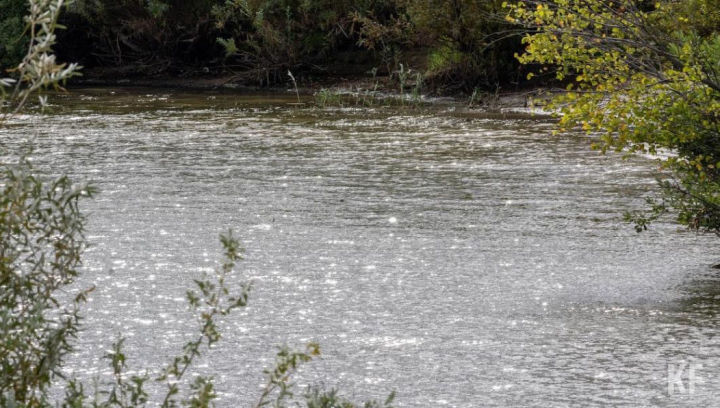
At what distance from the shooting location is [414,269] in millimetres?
10828

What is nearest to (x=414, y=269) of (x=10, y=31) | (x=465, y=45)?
(x=465, y=45)

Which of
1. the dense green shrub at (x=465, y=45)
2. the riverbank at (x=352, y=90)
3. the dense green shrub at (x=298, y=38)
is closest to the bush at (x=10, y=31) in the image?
the dense green shrub at (x=298, y=38)

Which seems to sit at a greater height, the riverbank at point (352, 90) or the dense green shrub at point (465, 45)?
the dense green shrub at point (465, 45)

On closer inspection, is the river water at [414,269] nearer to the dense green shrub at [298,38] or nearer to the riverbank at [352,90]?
the riverbank at [352,90]

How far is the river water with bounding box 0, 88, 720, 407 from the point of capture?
25.2ft

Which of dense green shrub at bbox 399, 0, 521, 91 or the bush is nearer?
dense green shrub at bbox 399, 0, 521, 91

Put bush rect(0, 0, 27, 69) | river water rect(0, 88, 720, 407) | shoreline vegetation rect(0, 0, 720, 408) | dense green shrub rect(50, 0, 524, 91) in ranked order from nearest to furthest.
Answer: shoreline vegetation rect(0, 0, 720, 408) < river water rect(0, 88, 720, 407) < dense green shrub rect(50, 0, 524, 91) < bush rect(0, 0, 27, 69)

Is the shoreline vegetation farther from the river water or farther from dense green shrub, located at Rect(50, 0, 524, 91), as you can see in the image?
the river water

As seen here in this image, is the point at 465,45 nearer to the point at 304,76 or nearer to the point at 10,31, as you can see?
the point at 304,76

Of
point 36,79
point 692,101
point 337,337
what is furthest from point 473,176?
point 36,79

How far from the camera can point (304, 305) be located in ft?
31.1

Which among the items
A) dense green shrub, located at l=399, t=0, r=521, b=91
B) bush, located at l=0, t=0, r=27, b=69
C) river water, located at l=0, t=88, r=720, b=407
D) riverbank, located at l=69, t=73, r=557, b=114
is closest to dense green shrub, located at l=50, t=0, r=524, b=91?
dense green shrub, located at l=399, t=0, r=521, b=91

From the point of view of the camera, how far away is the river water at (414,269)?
25.2 feet

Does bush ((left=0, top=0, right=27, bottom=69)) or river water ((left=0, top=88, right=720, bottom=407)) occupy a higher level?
bush ((left=0, top=0, right=27, bottom=69))
